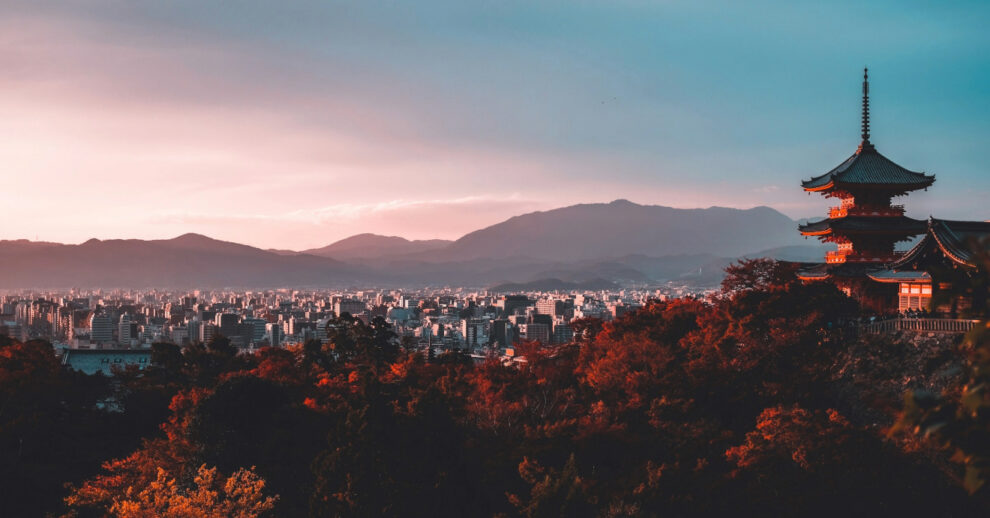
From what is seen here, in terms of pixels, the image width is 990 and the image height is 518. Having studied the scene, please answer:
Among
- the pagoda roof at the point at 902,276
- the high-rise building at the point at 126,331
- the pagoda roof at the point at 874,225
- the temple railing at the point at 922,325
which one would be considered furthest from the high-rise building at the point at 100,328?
the temple railing at the point at 922,325

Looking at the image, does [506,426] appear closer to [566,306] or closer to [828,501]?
[828,501]

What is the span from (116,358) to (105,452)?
64.7 feet

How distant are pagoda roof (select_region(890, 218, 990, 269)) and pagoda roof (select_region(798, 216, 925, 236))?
3676 mm

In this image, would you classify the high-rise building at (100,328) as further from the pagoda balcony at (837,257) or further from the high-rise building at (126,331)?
the pagoda balcony at (837,257)

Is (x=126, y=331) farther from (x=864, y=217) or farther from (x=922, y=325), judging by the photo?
(x=922, y=325)

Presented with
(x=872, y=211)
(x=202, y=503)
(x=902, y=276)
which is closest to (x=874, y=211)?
(x=872, y=211)

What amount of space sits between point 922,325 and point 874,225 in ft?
20.2

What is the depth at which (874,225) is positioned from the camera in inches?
834

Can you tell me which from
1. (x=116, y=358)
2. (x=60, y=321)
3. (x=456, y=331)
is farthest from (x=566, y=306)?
(x=116, y=358)

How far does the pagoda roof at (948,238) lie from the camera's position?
15.7 meters

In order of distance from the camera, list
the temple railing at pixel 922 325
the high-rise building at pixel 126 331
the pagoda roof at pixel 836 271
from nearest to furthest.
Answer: the temple railing at pixel 922 325 < the pagoda roof at pixel 836 271 < the high-rise building at pixel 126 331

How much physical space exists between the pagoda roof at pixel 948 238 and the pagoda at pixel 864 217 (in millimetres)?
3596

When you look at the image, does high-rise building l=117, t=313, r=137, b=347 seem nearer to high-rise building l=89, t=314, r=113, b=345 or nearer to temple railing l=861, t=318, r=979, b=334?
high-rise building l=89, t=314, r=113, b=345

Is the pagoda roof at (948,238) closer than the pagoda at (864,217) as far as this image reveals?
Yes
